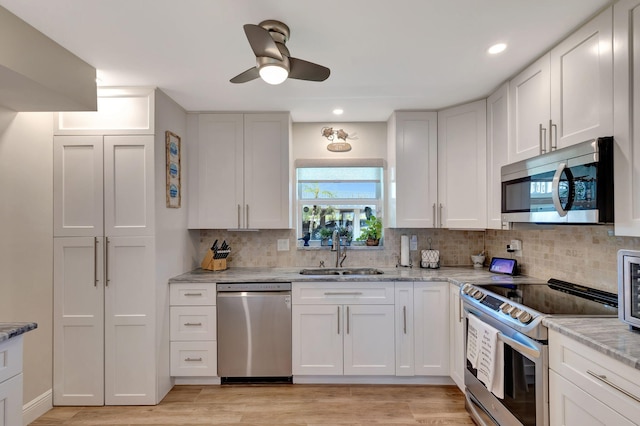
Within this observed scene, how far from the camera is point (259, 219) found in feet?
10.4

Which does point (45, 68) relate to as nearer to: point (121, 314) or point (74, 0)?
point (74, 0)

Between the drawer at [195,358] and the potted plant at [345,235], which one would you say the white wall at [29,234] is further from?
the potted plant at [345,235]

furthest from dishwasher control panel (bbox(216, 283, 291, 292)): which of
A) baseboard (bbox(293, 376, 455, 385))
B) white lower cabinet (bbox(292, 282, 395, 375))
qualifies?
baseboard (bbox(293, 376, 455, 385))

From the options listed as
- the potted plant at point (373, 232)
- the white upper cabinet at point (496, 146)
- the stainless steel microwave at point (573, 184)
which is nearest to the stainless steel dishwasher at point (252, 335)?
the potted plant at point (373, 232)

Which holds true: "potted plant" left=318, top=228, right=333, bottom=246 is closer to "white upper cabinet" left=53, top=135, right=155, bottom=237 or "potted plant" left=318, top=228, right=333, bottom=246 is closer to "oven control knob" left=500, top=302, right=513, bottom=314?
"white upper cabinet" left=53, top=135, right=155, bottom=237

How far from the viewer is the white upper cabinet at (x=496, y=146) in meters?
2.50

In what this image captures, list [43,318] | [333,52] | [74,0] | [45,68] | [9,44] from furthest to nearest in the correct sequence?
[43,318] < [333,52] < [45,68] < [9,44] < [74,0]

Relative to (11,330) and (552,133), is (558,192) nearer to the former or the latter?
(552,133)

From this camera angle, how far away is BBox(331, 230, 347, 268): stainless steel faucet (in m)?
3.30

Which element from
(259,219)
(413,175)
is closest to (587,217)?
(413,175)

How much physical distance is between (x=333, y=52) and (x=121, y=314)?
2.44 meters

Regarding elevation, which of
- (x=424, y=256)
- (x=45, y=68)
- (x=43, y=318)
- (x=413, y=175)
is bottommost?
(x=43, y=318)

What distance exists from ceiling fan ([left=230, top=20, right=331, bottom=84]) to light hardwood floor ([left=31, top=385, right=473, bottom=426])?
7.42 ft

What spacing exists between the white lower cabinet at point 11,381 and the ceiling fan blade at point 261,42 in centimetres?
172
